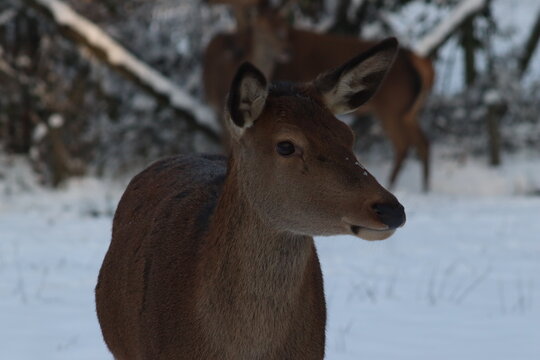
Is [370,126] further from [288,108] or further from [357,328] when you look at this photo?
[288,108]

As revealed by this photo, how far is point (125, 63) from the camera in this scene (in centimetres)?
1043

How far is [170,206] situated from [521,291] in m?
2.96

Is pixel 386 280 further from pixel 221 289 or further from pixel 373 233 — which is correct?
pixel 373 233

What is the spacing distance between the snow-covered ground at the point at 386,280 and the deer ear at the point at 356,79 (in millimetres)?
1678

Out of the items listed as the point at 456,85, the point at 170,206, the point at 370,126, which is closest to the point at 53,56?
the point at 370,126

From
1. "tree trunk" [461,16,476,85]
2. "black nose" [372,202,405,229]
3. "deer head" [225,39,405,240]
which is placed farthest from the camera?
"tree trunk" [461,16,476,85]

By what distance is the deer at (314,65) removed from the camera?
1002cm

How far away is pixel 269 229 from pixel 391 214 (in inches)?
19.3

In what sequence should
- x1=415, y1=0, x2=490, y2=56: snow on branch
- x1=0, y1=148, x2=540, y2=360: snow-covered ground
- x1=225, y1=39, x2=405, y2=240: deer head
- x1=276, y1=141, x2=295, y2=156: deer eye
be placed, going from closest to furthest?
x1=225, y1=39, x2=405, y2=240: deer head, x1=276, y1=141, x2=295, y2=156: deer eye, x1=0, y1=148, x2=540, y2=360: snow-covered ground, x1=415, y1=0, x2=490, y2=56: snow on branch

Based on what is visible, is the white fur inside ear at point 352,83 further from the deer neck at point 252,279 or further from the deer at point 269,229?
the deer neck at point 252,279

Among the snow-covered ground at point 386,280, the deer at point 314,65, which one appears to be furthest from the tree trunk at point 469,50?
the snow-covered ground at point 386,280

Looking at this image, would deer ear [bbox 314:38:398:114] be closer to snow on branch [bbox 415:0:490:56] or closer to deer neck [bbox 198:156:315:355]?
deer neck [bbox 198:156:315:355]

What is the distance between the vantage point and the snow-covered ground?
463 cm

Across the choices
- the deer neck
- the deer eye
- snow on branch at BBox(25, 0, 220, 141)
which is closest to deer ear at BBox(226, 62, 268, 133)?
the deer eye
